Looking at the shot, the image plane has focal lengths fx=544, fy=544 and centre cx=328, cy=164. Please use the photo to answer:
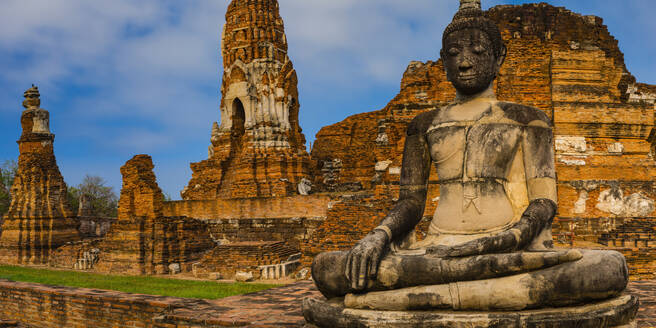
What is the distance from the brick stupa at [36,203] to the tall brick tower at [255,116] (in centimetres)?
433

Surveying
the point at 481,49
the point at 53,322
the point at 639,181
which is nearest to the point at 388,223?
the point at 481,49

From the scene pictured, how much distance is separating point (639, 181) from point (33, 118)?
17.1m

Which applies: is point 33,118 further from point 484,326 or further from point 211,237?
point 484,326

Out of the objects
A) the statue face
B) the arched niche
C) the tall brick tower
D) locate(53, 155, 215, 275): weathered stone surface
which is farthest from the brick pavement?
the arched niche

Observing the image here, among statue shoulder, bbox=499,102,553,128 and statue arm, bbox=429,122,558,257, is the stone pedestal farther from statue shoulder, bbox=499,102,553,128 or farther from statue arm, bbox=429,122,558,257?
statue shoulder, bbox=499,102,553,128

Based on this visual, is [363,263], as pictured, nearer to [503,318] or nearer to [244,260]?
[503,318]

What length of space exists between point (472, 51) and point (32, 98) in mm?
17704

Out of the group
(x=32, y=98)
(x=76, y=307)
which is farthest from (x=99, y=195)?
(x=76, y=307)

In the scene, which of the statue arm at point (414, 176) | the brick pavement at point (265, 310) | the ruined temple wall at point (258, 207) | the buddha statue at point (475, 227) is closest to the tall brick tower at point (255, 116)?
the ruined temple wall at point (258, 207)

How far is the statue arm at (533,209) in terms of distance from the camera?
3.10 metres

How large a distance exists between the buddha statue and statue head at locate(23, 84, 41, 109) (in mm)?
17121

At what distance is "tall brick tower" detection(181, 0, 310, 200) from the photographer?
→ 17.6 m

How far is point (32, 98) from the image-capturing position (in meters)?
17.8

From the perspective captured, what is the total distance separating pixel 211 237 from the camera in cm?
1591
